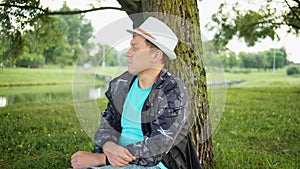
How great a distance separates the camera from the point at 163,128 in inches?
79.6

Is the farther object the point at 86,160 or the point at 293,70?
the point at 293,70

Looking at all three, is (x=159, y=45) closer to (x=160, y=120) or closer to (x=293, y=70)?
(x=160, y=120)

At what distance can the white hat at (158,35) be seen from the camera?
2.05m

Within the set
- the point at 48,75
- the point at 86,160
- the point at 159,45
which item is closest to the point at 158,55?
the point at 159,45

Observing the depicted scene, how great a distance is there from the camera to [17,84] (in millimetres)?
13008

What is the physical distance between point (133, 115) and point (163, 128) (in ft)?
0.72

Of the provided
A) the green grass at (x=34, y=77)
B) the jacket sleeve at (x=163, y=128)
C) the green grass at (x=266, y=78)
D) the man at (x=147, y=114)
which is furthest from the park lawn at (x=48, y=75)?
the green grass at (x=266, y=78)

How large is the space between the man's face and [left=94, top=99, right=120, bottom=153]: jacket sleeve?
1.13ft

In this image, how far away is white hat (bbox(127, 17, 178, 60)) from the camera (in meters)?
2.05

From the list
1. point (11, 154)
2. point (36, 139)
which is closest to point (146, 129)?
point (11, 154)

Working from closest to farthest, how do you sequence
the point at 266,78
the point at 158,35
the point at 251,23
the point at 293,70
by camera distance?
the point at 158,35 < the point at 251,23 < the point at 266,78 < the point at 293,70

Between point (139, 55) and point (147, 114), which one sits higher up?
point (139, 55)

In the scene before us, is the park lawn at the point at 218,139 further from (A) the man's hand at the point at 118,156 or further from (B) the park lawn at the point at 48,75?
(A) the man's hand at the point at 118,156

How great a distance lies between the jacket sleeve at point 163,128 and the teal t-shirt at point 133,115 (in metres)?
0.09
